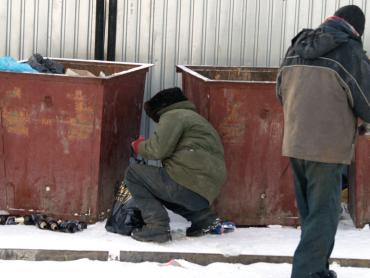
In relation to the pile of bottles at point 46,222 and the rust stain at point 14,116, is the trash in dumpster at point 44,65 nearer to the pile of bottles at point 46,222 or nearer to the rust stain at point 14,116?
the rust stain at point 14,116

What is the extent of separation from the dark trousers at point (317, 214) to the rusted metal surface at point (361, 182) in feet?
5.28

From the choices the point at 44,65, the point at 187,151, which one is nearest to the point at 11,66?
the point at 44,65

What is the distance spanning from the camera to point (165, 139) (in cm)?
655

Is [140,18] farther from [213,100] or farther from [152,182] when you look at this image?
[152,182]

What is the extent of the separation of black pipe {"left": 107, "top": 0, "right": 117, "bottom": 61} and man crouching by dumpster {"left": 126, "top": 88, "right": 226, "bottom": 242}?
5.71 ft

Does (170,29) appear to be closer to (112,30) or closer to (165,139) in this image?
(112,30)

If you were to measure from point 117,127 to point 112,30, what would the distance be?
1417 mm

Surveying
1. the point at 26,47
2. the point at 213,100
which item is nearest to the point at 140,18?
the point at 26,47

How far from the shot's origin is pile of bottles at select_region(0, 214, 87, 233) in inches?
270

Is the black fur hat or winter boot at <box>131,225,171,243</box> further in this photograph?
the black fur hat

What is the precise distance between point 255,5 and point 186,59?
31.9 inches

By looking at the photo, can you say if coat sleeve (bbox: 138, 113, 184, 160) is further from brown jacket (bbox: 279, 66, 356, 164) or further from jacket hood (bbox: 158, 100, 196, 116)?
brown jacket (bbox: 279, 66, 356, 164)

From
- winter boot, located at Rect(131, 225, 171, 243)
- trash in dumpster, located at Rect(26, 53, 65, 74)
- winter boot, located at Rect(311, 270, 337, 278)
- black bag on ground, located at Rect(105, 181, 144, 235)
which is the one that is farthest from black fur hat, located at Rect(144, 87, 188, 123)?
winter boot, located at Rect(311, 270, 337, 278)

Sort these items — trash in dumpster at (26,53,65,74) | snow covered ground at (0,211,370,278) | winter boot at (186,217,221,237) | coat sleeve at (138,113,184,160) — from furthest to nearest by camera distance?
trash in dumpster at (26,53,65,74) < winter boot at (186,217,221,237) < coat sleeve at (138,113,184,160) < snow covered ground at (0,211,370,278)
